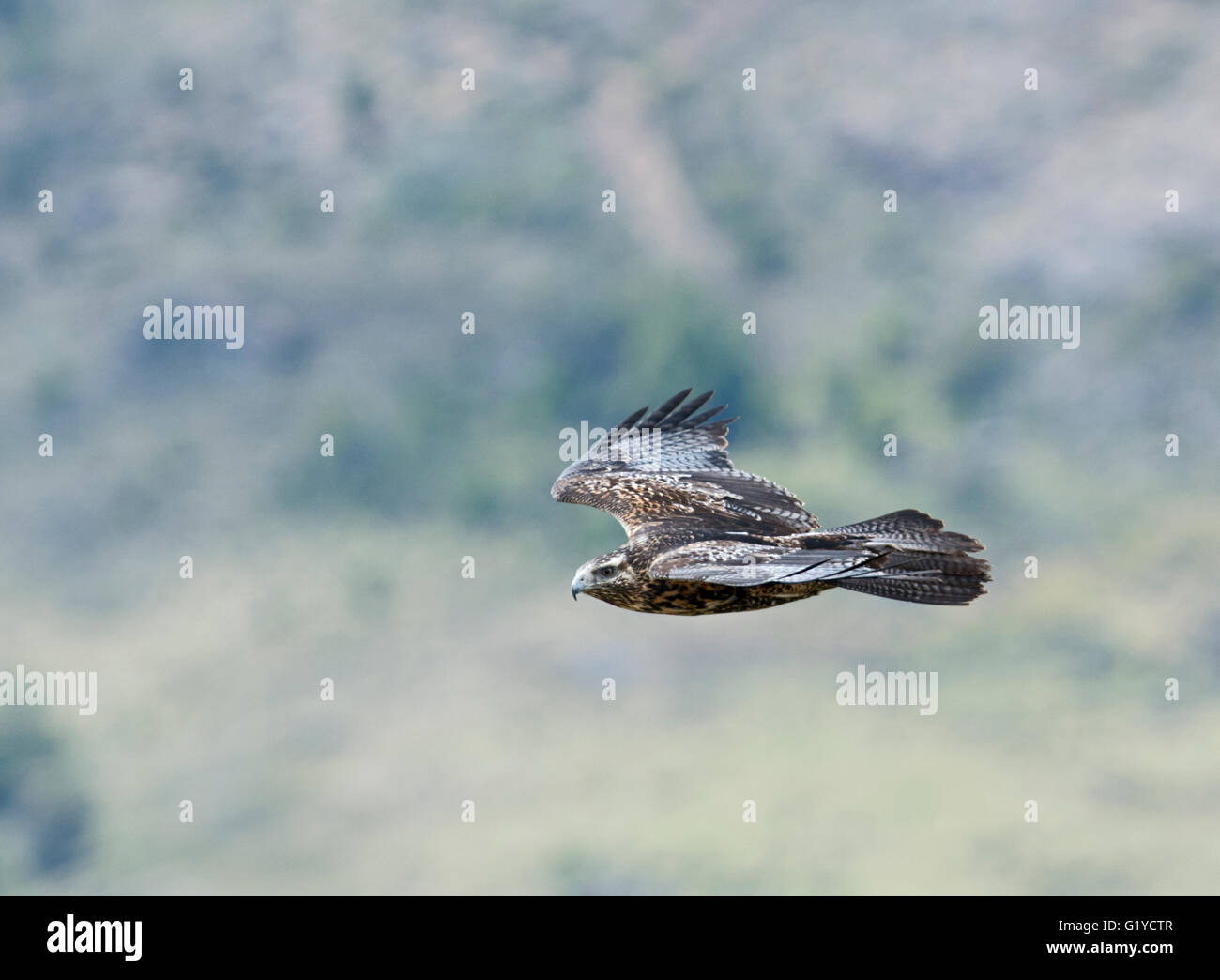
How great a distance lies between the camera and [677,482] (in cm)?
2473

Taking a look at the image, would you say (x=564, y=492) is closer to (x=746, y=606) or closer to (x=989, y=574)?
(x=746, y=606)

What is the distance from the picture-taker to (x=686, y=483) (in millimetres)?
24641

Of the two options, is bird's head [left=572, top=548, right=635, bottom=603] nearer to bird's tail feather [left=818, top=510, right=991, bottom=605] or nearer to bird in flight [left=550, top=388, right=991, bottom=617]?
bird in flight [left=550, top=388, right=991, bottom=617]

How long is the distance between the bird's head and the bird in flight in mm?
12

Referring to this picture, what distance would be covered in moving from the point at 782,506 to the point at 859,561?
180 inches

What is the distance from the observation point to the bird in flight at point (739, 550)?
19.8 m

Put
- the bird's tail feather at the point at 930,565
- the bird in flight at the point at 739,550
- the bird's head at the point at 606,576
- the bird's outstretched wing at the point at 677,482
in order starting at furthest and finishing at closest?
the bird's outstretched wing at the point at 677,482
the bird's head at the point at 606,576
the bird's tail feather at the point at 930,565
the bird in flight at the point at 739,550

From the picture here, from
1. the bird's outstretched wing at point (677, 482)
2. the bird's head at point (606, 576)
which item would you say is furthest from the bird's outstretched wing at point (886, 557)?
the bird's outstretched wing at point (677, 482)

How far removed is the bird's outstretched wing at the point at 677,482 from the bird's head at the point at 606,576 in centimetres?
130

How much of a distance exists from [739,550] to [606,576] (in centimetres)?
188

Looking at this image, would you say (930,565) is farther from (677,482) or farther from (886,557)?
(677,482)

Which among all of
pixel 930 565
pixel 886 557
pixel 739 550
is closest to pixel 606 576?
pixel 739 550

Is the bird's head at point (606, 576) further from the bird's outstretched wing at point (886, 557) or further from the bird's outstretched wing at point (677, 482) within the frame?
the bird's outstretched wing at point (677, 482)

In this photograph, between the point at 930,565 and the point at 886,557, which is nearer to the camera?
the point at 886,557
